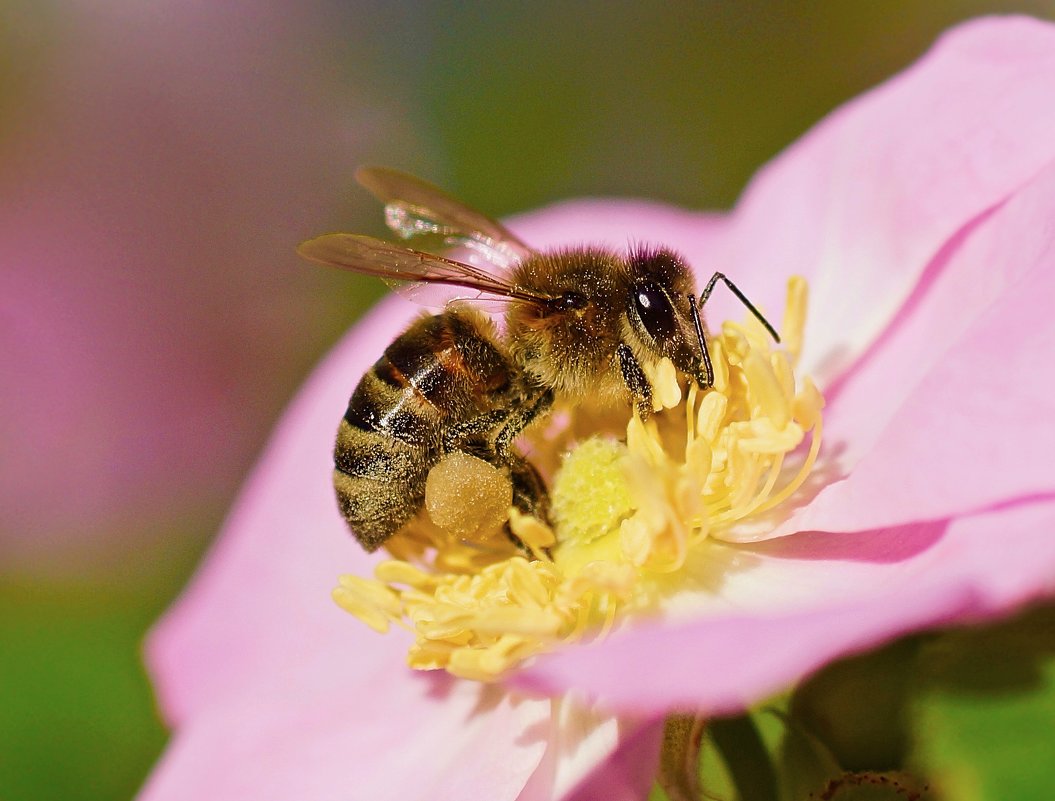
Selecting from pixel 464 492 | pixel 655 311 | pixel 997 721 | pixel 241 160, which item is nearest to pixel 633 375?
pixel 655 311

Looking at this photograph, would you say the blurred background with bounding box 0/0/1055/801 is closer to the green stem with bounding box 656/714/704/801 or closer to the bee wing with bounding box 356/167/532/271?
the bee wing with bounding box 356/167/532/271

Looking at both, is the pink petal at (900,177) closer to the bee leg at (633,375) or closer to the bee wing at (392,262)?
the bee leg at (633,375)

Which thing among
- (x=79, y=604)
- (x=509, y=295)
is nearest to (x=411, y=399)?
(x=509, y=295)

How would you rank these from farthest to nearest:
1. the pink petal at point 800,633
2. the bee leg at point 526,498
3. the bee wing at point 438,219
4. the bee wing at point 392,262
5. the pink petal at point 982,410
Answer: the bee wing at point 438,219, the bee leg at point 526,498, the bee wing at point 392,262, the pink petal at point 982,410, the pink petal at point 800,633

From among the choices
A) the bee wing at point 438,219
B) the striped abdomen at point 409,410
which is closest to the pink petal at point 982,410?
the striped abdomen at point 409,410

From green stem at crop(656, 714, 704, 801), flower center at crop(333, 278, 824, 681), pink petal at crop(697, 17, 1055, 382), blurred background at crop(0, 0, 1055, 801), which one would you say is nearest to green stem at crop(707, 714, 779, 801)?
green stem at crop(656, 714, 704, 801)

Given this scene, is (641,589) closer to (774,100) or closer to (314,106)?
(774,100)
